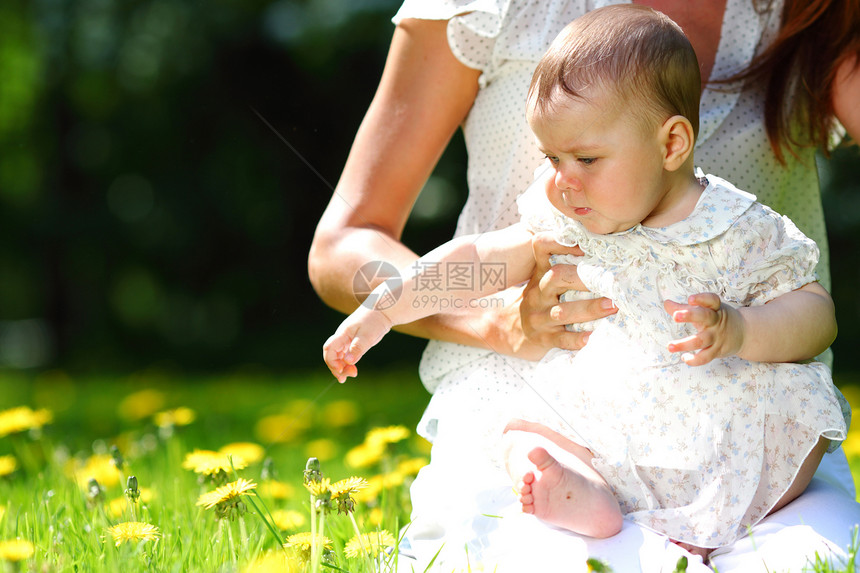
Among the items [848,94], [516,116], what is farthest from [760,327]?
[848,94]

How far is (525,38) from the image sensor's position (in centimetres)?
160

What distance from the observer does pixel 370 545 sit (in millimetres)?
1303

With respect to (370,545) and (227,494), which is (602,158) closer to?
(370,545)

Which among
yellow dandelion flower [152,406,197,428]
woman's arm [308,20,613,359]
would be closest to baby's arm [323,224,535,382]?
woman's arm [308,20,613,359]

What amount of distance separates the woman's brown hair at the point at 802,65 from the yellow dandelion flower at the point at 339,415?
2.61 m

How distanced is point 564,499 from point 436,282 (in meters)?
0.42

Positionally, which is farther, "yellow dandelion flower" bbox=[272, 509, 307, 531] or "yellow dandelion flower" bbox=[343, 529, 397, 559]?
"yellow dandelion flower" bbox=[272, 509, 307, 531]

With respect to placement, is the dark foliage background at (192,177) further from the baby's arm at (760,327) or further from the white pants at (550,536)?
the baby's arm at (760,327)

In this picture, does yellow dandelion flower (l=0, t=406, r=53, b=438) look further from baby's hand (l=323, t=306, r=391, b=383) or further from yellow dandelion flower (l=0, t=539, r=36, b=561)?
baby's hand (l=323, t=306, r=391, b=383)

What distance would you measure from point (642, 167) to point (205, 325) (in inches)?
261

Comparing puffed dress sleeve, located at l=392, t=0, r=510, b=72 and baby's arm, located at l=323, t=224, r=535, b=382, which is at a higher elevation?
puffed dress sleeve, located at l=392, t=0, r=510, b=72

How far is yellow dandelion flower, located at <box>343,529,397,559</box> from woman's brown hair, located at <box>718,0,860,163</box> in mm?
1006

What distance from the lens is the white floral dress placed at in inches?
48.3

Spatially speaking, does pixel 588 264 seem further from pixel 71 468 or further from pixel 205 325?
pixel 205 325
